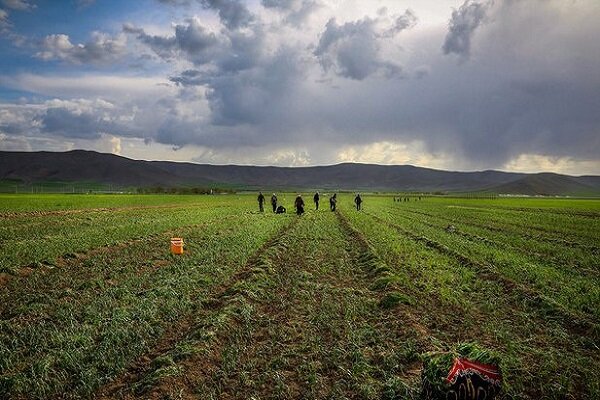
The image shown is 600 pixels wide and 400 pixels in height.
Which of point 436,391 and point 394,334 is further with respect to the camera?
point 394,334

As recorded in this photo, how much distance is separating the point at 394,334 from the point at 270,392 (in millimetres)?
3825

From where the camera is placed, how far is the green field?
7.77 m

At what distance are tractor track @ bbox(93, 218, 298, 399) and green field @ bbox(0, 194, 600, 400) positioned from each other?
0.15 feet

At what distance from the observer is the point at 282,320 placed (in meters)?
11.3

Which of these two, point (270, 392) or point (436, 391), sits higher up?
point (436, 391)

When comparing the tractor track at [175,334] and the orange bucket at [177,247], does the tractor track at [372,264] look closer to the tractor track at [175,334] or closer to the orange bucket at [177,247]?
the tractor track at [175,334]

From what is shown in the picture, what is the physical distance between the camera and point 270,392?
7.44 m

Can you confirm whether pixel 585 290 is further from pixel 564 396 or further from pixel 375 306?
pixel 564 396

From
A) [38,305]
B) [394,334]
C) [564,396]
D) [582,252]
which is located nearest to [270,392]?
[394,334]

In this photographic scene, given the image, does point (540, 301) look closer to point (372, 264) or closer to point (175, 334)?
point (372, 264)

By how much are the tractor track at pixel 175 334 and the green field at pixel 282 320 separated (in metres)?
0.05

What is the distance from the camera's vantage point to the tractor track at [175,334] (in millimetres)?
7523

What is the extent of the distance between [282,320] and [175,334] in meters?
2.57

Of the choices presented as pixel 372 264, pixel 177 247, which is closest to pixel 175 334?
pixel 372 264
